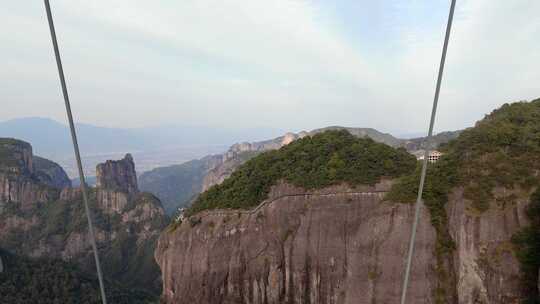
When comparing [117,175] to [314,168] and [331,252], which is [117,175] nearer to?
[314,168]

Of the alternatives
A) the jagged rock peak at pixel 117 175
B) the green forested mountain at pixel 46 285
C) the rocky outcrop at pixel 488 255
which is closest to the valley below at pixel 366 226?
the rocky outcrop at pixel 488 255

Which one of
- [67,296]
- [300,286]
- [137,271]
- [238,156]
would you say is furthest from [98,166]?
[300,286]

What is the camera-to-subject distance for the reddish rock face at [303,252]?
2727 centimetres

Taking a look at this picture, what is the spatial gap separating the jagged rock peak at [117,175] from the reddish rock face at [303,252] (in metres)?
118

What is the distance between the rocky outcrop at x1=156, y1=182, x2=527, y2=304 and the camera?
25594 millimetres

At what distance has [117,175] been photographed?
152250mm

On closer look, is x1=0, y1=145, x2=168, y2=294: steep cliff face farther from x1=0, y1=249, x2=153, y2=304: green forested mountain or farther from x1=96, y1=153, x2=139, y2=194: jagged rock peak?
x1=0, y1=249, x2=153, y2=304: green forested mountain

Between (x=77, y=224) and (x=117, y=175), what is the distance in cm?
2917

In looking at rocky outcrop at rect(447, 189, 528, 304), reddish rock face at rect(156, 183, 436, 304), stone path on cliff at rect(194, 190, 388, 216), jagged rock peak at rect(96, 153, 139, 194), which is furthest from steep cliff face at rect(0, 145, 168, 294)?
rocky outcrop at rect(447, 189, 528, 304)

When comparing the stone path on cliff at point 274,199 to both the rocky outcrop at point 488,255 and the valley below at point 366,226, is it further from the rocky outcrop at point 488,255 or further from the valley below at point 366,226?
the rocky outcrop at point 488,255

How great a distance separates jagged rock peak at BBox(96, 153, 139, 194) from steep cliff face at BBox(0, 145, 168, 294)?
147cm

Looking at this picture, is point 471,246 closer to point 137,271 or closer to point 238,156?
point 137,271

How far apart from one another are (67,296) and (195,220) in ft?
156

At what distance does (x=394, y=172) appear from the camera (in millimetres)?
32625
